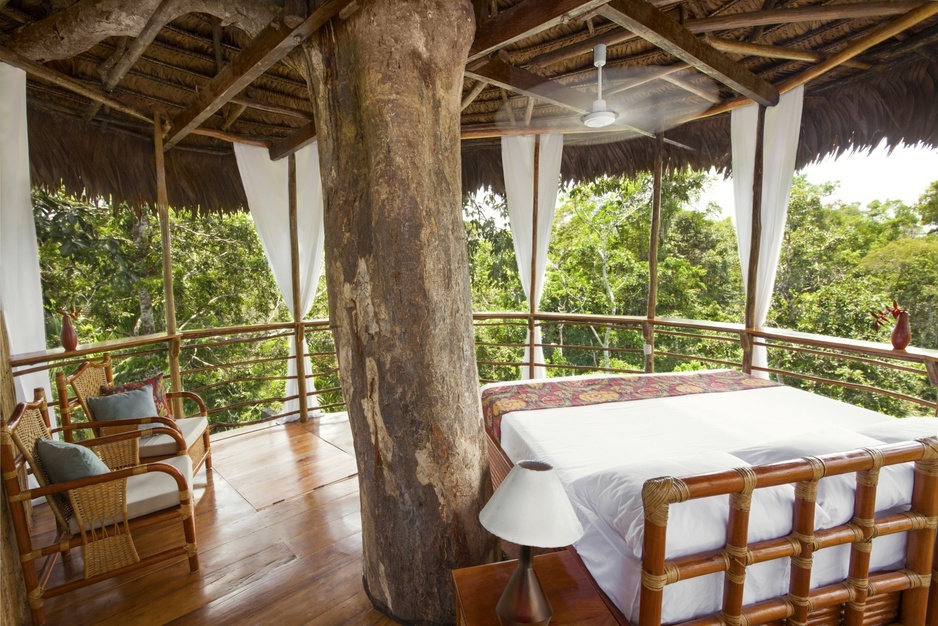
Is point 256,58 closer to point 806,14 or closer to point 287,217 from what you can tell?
point 287,217

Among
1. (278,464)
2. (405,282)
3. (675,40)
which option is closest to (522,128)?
(675,40)

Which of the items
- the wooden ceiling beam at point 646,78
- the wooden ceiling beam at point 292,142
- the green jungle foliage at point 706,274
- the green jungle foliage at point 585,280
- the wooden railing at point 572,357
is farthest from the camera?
the green jungle foliage at point 706,274

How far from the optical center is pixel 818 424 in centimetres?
181

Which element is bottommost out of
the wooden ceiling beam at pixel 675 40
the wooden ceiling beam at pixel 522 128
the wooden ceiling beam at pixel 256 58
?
the wooden ceiling beam at pixel 256 58

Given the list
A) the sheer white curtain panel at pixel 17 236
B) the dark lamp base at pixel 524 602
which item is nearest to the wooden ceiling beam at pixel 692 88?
the dark lamp base at pixel 524 602

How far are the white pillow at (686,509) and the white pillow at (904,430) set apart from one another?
19.9 inches

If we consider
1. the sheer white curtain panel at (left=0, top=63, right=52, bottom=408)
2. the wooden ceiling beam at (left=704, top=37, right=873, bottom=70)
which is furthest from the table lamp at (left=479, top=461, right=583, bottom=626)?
the sheer white curtain panel at (left=0, top=63, right=52, bottom=408)

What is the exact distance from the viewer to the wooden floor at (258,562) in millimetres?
1640

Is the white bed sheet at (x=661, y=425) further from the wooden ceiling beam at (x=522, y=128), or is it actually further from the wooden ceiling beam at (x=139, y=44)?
the wooden ceiling beam at (x=522, y=128)

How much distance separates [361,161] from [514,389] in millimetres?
1512

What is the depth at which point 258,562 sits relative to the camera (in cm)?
193

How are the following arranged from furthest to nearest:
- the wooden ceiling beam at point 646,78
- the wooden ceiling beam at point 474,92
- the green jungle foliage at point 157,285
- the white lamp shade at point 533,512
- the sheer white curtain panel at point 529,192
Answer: the green jungle foliage at point 157,285, the sheer white curtain panel at point 529,192, the wooden ceiling beam at point 474,92, the wooden ceiling beam at point 646,78, the white lamp shade at point 533,512

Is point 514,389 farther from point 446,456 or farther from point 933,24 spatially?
point 933,24

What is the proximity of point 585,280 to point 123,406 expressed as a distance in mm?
6541
